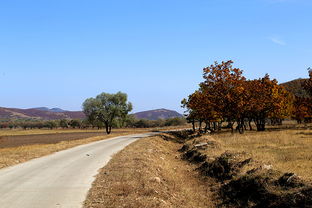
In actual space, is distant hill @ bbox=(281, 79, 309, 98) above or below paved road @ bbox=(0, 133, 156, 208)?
above

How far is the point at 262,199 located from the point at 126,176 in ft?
17.4

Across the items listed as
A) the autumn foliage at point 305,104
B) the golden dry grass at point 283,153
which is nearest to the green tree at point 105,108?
the autumn foliage at point 305,104

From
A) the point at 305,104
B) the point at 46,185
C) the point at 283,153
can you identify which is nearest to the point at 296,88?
the point at 305,104

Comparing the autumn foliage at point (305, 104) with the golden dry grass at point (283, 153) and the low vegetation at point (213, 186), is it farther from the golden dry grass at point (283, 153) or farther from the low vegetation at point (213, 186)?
the low vegetation at point (213, 186)

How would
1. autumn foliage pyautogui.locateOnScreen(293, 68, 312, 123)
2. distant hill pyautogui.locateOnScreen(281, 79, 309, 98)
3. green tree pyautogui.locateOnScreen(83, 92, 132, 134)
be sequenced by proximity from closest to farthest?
1. autumn foliage pyautogui.locateOnScreen(293, 68, 312, 123)
2. green tree pyautogui.locateOnScreen(83, 92, 132, 134)
3. distant hill pyautogui.locateOnScreen(281, 79, 309, 98)

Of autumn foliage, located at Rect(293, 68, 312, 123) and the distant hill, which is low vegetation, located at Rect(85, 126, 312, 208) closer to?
autumn foliage, located at Rect(293, 68, 312, 123)

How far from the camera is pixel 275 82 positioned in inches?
2101

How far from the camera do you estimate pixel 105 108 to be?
71.8 meters

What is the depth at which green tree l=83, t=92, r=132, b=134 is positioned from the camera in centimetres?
7075

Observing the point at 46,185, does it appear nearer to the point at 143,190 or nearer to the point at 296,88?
the point at 143,190

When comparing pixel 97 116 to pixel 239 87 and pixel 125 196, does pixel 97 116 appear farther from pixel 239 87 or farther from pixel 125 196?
pixel 125 196

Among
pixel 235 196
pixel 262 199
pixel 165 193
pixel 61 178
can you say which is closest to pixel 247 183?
pixel 235 196

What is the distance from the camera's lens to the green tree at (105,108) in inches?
2785

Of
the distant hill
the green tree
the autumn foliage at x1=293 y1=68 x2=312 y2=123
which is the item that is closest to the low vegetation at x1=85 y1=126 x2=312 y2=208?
the autumn foliage at x1=293 y1=68 x2=312 y2=123
